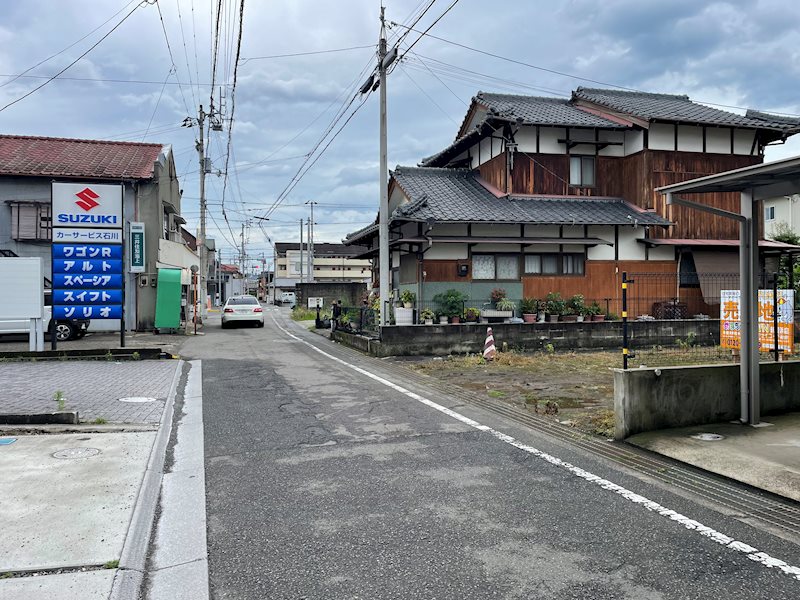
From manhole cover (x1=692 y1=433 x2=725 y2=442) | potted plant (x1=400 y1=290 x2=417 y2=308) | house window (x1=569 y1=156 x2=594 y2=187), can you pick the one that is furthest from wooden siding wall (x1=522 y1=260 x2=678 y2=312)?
manhole cover (x1=692 y1=433 x2=725 y2=442)

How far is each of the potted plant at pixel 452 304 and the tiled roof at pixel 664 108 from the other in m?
8.86

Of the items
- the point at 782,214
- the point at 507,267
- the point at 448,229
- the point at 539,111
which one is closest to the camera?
the point at 448,229

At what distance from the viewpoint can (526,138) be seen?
745 inches

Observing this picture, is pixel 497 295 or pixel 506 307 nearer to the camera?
pixel 506 307

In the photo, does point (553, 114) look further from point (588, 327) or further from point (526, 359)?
point (526, 359)

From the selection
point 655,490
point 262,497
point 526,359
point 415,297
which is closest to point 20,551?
point 262,497

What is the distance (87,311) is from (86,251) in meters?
1.48

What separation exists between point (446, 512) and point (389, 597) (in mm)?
1190

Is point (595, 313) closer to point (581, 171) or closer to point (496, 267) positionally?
point (496, 267)

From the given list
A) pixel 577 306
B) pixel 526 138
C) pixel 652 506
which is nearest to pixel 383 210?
pixel 526 138

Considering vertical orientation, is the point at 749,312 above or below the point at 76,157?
below

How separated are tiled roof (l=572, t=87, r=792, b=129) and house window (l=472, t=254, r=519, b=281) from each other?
21.4 feet

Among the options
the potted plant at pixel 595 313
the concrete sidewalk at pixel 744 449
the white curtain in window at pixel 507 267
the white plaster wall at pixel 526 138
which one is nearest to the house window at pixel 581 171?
the white plaster wall at pixel 526 138

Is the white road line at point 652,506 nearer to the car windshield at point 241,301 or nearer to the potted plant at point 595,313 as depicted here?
the potted plant at point 595,313
